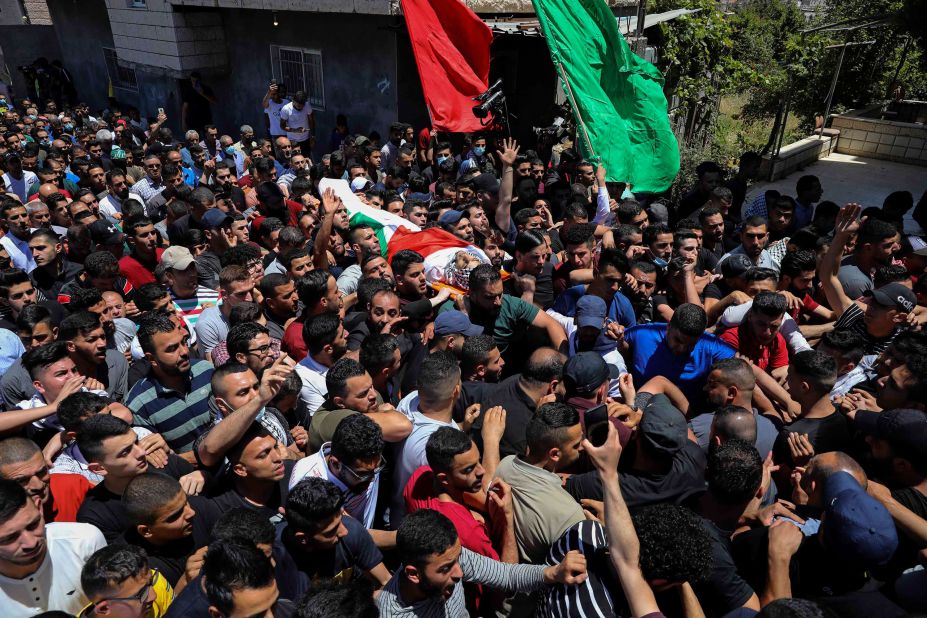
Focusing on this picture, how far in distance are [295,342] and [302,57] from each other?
10.1m

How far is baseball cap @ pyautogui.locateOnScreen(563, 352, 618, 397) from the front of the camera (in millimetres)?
3396

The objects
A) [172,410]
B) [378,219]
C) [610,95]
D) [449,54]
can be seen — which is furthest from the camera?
[449,54]

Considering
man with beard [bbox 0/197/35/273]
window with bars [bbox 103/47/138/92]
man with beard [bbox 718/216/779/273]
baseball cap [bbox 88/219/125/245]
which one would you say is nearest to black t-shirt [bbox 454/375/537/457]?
man with beard [bbox 718/216/779/273]

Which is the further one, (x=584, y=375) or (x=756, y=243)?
(x=756, y=243)

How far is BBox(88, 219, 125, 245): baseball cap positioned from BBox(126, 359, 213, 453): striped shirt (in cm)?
257

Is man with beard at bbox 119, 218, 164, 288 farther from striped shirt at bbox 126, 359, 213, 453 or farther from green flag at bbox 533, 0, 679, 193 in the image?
green flag at bbox 533, 0, 679, 193

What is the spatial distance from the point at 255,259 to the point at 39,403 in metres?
1.85

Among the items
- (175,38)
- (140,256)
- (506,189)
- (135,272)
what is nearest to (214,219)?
(140,256)

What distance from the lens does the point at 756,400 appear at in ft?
12.4

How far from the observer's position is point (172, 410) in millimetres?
3670

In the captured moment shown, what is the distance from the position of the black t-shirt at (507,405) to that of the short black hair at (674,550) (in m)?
1.10

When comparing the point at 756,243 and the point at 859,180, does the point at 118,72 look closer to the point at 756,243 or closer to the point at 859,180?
the point at 756,243

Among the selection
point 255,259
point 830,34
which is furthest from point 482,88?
point 830,34

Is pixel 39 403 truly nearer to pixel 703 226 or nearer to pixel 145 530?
pixel 145 530
